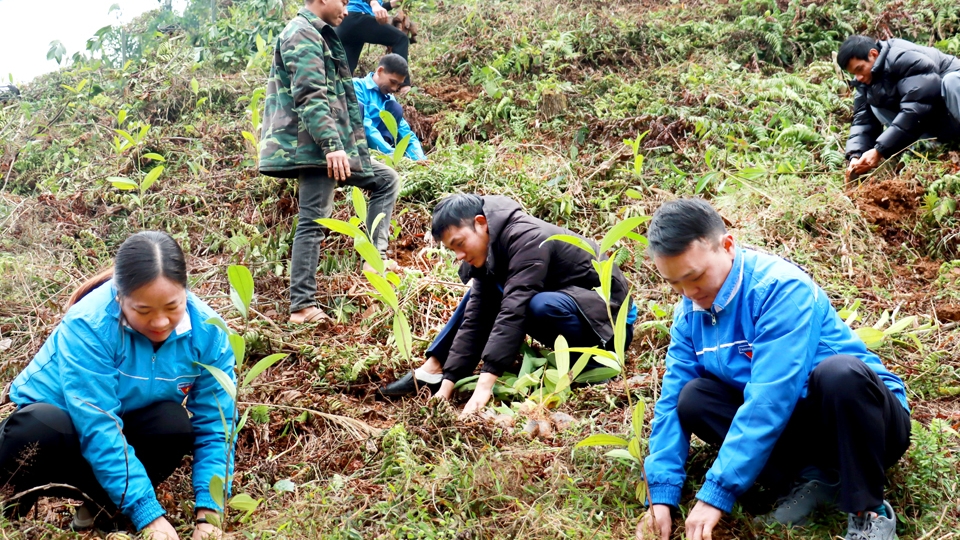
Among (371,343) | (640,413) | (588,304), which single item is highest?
(640,413)

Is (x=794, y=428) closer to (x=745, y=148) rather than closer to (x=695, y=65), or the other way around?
(x=745, y=148)

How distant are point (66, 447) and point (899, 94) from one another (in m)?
4.63

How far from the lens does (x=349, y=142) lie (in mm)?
3977

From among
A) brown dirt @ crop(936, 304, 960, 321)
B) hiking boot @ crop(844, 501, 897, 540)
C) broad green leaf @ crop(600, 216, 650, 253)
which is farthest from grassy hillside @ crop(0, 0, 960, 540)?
broad green leaf @ crop(600, 216, 650, 253)

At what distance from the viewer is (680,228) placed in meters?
2.10

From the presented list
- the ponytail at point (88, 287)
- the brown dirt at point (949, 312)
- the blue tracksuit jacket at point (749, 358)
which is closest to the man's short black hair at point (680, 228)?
the blue tracksuit jacket at point (749, 358)

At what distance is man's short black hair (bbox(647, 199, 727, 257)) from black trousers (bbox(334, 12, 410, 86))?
3.90 metres

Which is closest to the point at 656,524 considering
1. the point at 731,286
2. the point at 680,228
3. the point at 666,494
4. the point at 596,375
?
the point at 666,494

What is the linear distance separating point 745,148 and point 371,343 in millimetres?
2785

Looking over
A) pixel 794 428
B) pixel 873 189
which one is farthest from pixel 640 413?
pixel 873 189

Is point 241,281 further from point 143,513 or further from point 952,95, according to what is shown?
point 952,95

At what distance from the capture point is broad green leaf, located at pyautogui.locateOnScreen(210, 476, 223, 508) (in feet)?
6.92

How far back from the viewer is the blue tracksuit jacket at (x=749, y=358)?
2045 millimetres

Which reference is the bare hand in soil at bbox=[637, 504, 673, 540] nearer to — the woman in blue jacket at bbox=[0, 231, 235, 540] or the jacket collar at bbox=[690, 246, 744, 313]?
the jacket collar at bbox=[690, 246, 744, 313]
